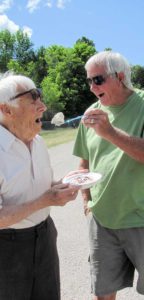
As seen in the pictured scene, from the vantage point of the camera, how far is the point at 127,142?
277cm

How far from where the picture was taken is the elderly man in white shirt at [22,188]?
255 centimetres

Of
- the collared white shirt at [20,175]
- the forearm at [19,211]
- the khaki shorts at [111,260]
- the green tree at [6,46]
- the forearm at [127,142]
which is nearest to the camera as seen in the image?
the forearm at [19,211]

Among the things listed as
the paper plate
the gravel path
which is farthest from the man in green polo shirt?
the gravel path

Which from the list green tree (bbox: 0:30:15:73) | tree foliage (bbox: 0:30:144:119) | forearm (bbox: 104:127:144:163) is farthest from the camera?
green tree (bbox: 0:30:15:73)

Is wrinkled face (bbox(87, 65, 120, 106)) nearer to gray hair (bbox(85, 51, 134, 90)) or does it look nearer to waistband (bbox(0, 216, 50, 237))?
gray hair (bbox(85, 51, 134, 90))

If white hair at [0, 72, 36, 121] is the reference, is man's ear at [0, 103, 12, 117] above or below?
below

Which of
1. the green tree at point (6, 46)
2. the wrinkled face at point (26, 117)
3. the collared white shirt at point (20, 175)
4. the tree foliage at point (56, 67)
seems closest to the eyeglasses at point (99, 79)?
the wrinkled face at point (26, 117)

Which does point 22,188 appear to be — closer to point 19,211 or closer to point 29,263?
point 19,211

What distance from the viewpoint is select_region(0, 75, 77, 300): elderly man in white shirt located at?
8.38 feet

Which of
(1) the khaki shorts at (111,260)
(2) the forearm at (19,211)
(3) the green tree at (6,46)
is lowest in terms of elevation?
(1) the khaki shorts at (111,260)

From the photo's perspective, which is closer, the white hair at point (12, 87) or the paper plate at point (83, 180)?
the paper plate at point (83, 180)

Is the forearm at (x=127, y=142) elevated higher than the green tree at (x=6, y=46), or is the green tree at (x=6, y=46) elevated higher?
the green tree at (x=6, y=46)

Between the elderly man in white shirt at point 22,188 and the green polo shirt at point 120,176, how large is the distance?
1.44 ft

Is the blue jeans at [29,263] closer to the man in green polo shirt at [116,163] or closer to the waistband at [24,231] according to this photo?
the waistband at [24,231]
